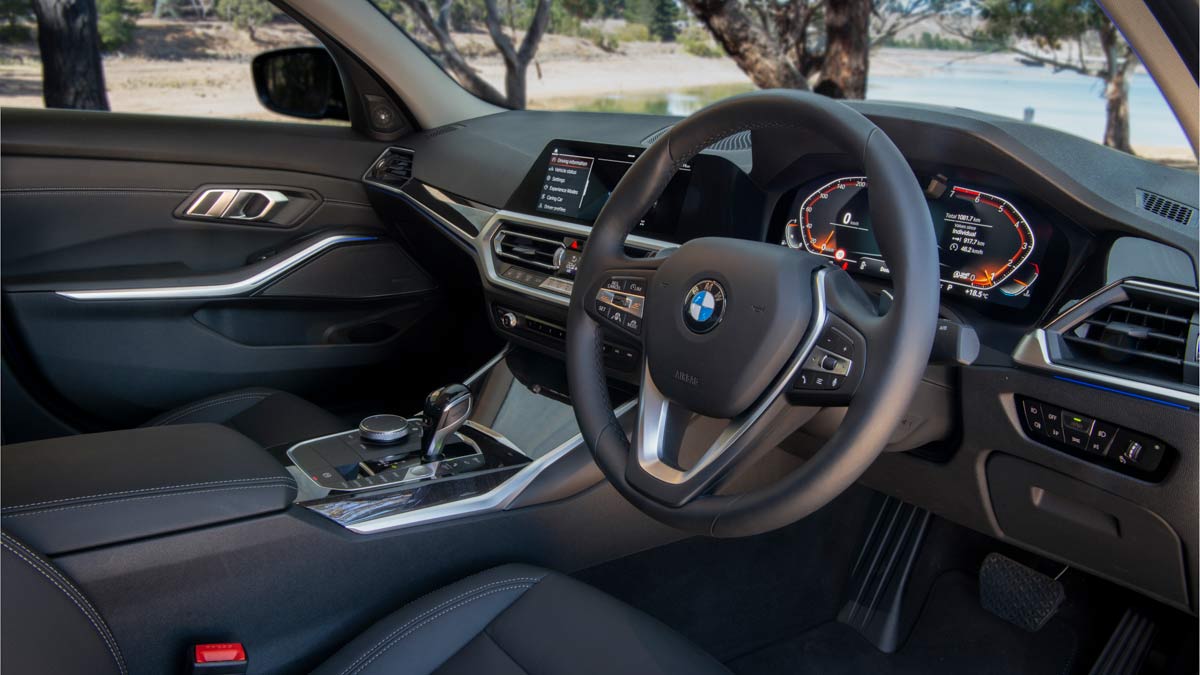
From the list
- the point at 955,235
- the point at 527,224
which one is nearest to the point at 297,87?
the point at 527,224

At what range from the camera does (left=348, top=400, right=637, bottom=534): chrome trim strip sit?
147 cm

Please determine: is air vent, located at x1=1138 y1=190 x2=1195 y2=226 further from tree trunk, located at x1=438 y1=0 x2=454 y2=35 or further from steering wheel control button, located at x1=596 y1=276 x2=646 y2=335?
tree trunk, located at x1=438 y1=0 x2=454 y2=35

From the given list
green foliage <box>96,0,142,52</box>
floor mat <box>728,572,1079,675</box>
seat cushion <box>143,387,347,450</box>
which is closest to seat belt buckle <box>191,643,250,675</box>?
seat cushion <box>143,387,347,450</box>

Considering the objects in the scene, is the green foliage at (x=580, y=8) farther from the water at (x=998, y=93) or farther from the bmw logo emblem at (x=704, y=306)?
the bmw logo emblem at (x=704, y=306)

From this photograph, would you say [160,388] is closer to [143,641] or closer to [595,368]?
[143,641]

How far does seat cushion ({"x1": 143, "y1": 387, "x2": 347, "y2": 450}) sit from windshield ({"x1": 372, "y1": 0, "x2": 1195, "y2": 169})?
36.3 inches

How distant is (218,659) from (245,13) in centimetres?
162

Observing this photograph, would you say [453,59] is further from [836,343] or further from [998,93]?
[836,343]

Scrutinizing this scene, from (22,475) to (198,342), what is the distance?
3.05 ft

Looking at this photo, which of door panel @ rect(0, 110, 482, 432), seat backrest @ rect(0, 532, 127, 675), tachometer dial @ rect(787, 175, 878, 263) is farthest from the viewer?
door panel @ rect(0, 110, 482, 432)

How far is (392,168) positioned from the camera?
7.65 ft

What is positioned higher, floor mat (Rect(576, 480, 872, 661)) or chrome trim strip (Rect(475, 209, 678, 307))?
chrome trim strip (Rect(475, 209, 678, 307))

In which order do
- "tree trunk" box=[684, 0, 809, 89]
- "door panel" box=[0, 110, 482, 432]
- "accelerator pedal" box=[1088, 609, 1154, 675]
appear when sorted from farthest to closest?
"tree trunk" box=[684, 0, 809, 89], "door panel" box=[0, 110, 482, 432], "accelerator pedal" box=[1088, 609, 1154, 675]

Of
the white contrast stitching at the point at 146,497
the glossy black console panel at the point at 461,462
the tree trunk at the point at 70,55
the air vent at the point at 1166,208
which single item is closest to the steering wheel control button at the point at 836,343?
the air vent at the point at 1166,208
